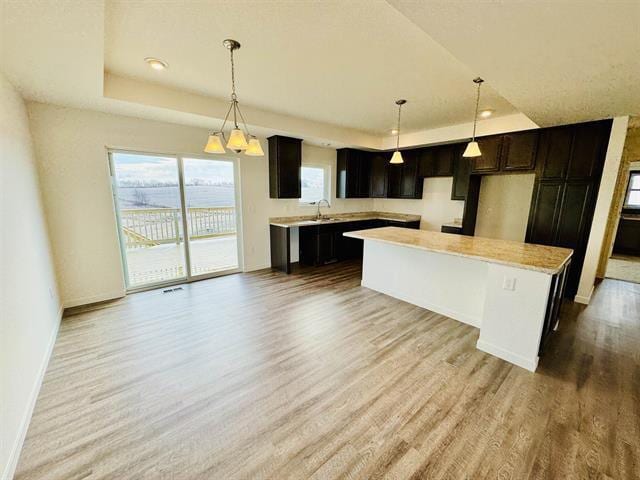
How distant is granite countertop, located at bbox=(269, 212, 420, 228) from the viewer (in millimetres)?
5040

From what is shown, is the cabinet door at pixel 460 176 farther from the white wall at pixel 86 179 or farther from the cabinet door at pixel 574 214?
the white wall at pixel 86 179

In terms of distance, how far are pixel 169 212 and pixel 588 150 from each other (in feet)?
19.5

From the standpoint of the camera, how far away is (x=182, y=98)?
3160 millimetres

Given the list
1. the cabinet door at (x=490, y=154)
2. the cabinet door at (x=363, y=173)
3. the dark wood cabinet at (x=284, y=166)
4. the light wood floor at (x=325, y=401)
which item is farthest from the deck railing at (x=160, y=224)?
the cabinet door at (x=490, y=154)

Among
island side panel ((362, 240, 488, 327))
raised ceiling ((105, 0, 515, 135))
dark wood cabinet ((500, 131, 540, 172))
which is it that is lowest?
island side panel ((362, 240, 488, 327))

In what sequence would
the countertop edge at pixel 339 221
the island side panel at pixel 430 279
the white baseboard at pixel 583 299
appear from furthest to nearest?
1. the countertop edge at pixel 339 221
2. the white baseboard at pixel 583 299
3. the island side panel at pixel 430 279

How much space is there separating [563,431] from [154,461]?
248 cm

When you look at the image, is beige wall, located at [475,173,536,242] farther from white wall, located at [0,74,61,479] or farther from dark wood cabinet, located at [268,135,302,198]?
white wall, located at [0,74,61,479]

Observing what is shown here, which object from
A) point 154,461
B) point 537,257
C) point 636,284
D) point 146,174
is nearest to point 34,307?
point 154,461

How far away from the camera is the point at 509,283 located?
7.61 ft

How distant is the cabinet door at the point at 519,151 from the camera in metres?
3.95

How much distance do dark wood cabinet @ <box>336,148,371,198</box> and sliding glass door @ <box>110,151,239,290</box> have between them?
2.45m

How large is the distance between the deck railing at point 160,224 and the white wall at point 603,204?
5.51 metres

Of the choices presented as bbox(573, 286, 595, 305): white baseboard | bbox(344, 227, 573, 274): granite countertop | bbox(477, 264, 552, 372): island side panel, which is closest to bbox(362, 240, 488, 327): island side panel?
bbox(344, 227, 573, 274): granite countertop
